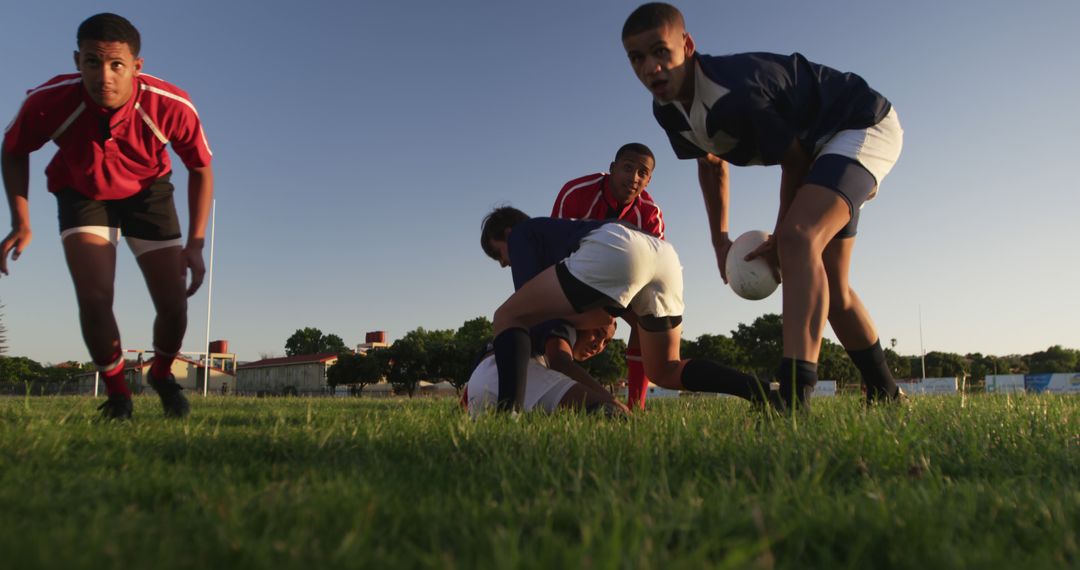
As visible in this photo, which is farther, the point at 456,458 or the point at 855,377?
the point at 855,377

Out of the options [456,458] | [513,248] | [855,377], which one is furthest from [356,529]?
[855,377]

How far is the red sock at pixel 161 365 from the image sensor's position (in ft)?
15.5

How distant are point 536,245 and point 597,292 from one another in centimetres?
64

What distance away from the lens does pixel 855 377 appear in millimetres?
82062

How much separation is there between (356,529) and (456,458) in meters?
0.91

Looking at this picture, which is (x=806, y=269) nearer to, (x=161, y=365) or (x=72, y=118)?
(x=161, y=365)

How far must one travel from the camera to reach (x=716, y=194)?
491 cm

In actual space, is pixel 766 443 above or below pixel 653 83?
below

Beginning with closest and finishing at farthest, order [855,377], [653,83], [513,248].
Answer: [653,83], [513,248], [855,377]

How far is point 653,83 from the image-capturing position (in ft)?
12.8

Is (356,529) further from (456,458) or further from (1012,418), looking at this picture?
(1012,418)

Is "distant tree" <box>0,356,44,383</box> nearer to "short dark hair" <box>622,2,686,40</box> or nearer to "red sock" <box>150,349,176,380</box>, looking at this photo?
"red sock" <box>150,349,176,380</box>

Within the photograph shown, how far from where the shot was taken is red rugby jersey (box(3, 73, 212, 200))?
4.29m

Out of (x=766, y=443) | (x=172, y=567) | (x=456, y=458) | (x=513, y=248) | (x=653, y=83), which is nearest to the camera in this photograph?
(x=172, y=567)
